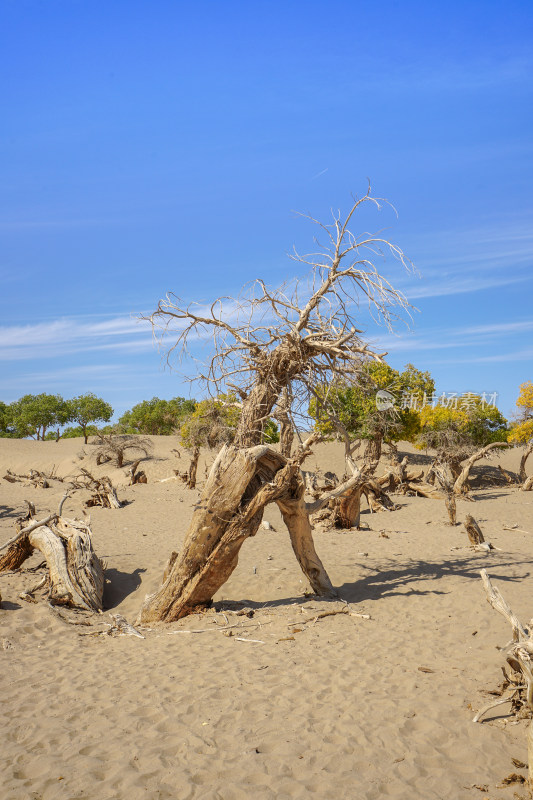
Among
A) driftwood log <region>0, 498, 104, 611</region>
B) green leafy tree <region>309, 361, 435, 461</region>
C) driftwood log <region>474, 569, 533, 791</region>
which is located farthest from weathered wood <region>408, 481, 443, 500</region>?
driftwood log <region>474, 569, 533, 791</region>

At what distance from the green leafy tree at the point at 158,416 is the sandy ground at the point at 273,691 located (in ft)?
135

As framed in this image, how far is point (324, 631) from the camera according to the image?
299 inches

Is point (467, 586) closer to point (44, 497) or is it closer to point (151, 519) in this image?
point (151, 519)

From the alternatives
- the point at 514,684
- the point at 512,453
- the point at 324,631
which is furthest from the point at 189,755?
the point at 512,453

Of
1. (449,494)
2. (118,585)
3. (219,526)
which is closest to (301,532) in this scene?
(219,526)

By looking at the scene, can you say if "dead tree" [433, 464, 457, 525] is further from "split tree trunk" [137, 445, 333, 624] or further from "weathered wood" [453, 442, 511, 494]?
"split tree trunk" [137, 445, 333, 624]

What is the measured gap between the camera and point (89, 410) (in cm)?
4703

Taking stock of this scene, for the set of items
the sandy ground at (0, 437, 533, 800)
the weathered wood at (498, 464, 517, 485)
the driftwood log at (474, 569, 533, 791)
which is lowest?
the sandy ground at (0, 437, 533, 800)

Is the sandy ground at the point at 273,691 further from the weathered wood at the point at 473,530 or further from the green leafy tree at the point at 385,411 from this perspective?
the green leafy tree at the point at 385,411

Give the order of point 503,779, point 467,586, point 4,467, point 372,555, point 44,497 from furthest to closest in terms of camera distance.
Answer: point 4,467 < point 44,497 < point 372,555 < point 467,586 < point 503,779

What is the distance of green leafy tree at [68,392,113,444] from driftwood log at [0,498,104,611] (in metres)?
36.8

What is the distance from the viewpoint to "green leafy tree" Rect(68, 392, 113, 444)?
154 ft

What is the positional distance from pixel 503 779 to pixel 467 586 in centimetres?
552

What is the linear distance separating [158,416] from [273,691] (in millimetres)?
47684
